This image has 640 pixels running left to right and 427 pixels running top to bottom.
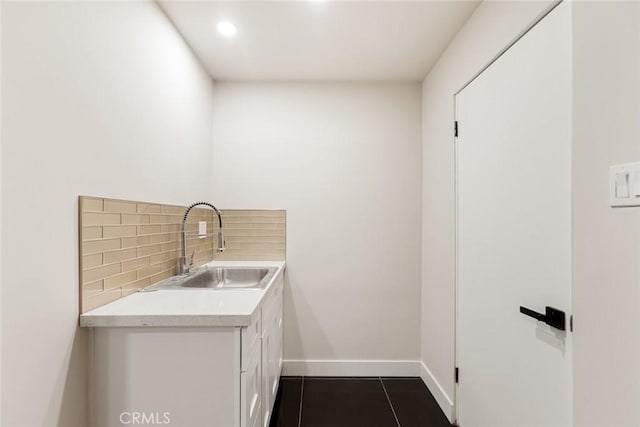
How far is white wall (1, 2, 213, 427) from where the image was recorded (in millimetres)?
919

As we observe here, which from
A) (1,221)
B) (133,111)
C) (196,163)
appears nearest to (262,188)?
(196,163)

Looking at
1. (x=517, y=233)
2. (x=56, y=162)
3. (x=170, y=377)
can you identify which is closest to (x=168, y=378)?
(x=170, y=377)

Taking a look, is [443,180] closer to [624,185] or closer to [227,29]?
[624,185]

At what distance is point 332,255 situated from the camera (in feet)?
9.01

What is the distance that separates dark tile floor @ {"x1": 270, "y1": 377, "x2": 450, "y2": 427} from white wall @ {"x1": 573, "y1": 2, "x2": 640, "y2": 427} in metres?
1.34

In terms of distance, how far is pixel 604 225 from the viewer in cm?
92

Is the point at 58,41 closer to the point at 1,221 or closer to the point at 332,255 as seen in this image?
the point at 1,221

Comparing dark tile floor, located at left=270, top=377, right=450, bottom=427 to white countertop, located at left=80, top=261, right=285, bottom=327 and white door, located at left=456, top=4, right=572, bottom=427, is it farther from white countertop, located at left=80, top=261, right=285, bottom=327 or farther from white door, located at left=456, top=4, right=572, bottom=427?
white countertop, located at left=80, top=261, right=285, bottom=327

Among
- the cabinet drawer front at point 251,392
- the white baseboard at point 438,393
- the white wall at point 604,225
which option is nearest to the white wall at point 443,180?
the white baseboard at point 438,393

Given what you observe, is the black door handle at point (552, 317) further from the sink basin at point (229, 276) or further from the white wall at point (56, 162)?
the white wall at point (56, 162)

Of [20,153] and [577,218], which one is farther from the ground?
[20,153]

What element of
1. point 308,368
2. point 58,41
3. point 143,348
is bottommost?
point 308,368

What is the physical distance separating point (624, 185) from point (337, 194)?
Answer: 6.61 feet

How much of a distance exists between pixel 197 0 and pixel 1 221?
1.52 m
